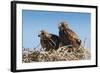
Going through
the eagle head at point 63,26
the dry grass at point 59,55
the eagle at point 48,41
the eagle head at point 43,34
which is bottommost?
the dry grass at point 59,55

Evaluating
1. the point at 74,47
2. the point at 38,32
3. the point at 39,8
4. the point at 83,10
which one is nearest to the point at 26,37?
the point at 38,32

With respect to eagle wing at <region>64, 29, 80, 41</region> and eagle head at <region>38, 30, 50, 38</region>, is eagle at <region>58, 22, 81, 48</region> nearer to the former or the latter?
eagle wing at <region>64, 29, 80, 41</region>

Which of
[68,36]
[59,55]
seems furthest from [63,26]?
[59,55]

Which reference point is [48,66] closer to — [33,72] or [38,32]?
[33,72]

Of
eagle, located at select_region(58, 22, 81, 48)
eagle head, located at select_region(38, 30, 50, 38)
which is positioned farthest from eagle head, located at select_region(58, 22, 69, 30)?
eagle head, located at select_region(38, 30, 50, 38)

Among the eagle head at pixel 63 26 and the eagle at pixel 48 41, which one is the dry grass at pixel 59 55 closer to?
the eagle at pixel 48 41

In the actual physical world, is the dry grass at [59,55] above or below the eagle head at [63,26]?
below

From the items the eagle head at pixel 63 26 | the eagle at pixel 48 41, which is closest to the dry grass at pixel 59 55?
the eagle at pixel 48 41
